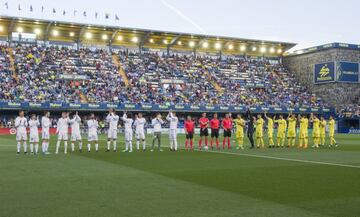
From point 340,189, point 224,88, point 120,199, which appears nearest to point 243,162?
point 340,189

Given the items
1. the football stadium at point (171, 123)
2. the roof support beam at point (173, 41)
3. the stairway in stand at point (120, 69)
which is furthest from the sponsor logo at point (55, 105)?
the roof support beam at point (173, 41)

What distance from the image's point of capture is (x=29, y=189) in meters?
10.2

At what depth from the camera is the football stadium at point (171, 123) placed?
30.6ft

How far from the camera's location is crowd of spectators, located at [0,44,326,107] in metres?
54.3

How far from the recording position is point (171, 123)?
925 inches

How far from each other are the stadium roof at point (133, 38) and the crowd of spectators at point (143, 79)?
6.68 ft

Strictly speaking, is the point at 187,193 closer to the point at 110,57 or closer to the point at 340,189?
the point at 340,189

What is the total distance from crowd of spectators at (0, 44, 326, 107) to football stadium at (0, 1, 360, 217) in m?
0.24

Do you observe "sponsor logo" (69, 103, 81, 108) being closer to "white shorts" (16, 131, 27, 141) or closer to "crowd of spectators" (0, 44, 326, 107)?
"crowd of spectators" (0, 44, 326, 107)

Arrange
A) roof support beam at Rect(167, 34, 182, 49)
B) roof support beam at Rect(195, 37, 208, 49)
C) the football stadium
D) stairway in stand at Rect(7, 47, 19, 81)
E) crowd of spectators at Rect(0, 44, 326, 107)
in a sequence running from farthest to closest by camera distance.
A: roof support beam at Rect(195, 37, 208, 49), roof support beam at Rect(167, 34, 182, 49), crowd of spectators at Rect(0, 44, 326, 107), stairway in stand at Rect(7, 47, 19, 81), the football stadium

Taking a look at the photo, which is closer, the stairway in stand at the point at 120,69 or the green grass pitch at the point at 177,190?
the green grass pitch at the point at 177,190

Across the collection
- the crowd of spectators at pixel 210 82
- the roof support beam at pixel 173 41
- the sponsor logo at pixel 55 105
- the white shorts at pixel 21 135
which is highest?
the roof support beam at pixel 173 41

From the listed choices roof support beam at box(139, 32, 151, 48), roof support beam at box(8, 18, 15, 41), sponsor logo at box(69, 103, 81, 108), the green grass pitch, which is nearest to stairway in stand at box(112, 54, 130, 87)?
roof support beam at box(139, 32, 151, 48)

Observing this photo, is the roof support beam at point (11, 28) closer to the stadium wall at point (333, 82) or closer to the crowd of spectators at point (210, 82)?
the crowd of spectators at point (210, 82)
